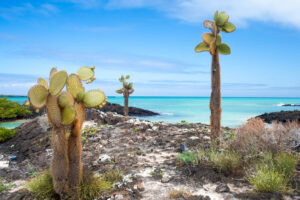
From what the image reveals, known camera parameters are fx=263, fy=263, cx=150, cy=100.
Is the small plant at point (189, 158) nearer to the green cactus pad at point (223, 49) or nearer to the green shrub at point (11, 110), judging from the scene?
the green cactus pad at point (223, 49)

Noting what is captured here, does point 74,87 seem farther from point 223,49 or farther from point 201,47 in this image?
point 223,49

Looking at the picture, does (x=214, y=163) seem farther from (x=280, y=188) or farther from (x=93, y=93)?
(x=93, y=93)

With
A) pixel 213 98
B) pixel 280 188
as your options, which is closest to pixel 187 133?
pixel 213 98

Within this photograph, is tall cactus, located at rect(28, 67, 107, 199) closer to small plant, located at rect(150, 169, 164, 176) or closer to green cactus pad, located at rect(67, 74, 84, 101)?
green cactus pad, located at rect(67, 74, 84, 101)

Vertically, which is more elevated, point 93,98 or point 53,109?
point 93,98

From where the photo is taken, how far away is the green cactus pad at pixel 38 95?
14.2ft

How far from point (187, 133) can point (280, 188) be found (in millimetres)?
5879

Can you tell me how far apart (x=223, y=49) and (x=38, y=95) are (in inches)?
238

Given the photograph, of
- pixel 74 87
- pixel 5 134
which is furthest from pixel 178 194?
pixel 5 134

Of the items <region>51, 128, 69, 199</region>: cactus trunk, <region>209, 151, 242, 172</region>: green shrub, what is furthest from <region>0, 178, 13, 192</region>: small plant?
<region>209, 151, 242, 172</region>: green shrub

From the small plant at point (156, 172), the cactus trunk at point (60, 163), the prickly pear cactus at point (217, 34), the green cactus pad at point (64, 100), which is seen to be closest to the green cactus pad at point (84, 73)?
the green cactus pad at point (64, 100)

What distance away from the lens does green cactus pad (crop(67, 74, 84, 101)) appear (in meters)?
4.95

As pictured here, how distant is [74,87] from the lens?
5004 mm

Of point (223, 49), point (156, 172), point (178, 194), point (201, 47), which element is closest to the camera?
point (178, 194)
